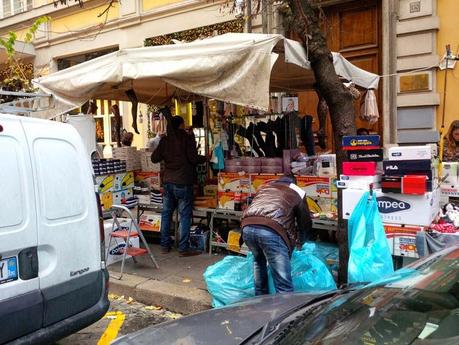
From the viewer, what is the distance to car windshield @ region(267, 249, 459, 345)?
6.00 ft

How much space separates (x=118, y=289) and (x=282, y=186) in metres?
2.63

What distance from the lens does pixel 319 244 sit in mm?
6098

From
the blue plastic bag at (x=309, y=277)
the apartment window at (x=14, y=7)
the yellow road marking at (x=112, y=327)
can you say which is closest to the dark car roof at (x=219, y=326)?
the blue plastic bag at (x=309, y=277)

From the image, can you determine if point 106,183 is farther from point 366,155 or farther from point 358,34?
point 358,34

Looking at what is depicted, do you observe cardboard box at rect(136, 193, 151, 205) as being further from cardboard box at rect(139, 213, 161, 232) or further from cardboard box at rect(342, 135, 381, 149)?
cardboard box at rect(342, 135, 381, 149)

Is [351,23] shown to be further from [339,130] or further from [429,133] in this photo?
[339,130]

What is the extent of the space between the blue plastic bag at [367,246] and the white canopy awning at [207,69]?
1.55 m

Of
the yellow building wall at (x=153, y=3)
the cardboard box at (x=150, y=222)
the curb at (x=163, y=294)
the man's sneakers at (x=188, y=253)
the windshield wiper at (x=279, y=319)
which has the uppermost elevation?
the yellow building wall at (x=153, y=3)

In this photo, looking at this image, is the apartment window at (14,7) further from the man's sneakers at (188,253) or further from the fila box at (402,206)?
the fila box at (402,206)

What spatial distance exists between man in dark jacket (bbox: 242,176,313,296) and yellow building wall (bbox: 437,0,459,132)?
5677 mm

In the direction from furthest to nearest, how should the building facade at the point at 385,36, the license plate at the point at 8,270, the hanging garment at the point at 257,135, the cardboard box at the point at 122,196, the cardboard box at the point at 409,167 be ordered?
the building facade at the point at 385,36, the cardboard box at the point at 122,196, the hanging garment at the point at 257,135, the cardboard box at the point at 409,167, the license plate at the point at 8,270

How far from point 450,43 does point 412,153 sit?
209 inches

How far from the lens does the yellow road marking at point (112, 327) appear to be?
14.3ft

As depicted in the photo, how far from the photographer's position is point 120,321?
483cm
